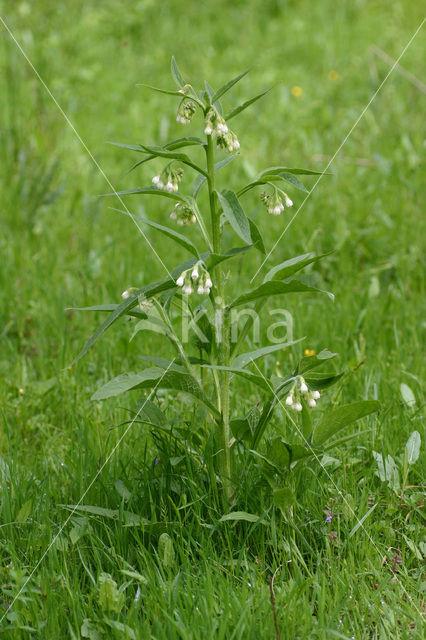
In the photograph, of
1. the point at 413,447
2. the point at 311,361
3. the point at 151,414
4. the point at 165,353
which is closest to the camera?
the point at 311,361

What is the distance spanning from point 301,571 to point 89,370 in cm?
141

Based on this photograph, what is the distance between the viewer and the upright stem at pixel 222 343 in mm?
1973

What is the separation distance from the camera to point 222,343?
2031 millimetres

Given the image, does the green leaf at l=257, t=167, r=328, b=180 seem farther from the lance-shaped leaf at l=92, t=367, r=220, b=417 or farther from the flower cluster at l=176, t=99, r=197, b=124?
the lance-shaped leaf at l=92, t=367, r=220, b=417

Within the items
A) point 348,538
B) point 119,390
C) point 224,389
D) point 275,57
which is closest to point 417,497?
point 348,538

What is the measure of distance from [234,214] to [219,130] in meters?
0.21

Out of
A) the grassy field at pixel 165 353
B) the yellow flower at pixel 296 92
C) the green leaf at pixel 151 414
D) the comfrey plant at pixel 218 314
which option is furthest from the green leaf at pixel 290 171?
the yellow flower at pixel 296 92

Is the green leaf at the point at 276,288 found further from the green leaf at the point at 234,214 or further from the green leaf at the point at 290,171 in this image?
the green leaf at the point at 290,171

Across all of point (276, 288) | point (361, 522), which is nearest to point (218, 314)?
point (276, 288)

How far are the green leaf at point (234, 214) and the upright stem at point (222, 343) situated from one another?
0.06m

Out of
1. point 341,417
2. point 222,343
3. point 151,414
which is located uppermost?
point 222,343

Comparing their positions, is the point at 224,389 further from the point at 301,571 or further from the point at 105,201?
the point at 105,201

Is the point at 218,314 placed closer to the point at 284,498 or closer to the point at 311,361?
the point at 311,361

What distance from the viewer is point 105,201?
454 centimetres
